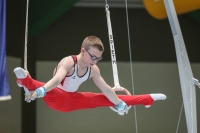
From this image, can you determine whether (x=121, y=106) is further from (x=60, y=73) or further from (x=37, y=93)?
(x=37, y=93)

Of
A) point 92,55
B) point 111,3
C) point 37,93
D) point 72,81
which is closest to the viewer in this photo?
point 37,93

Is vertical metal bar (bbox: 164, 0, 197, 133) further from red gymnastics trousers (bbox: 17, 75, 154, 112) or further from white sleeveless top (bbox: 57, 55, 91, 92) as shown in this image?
white sleeveless top (bbox: 57, 55, 91, 92)

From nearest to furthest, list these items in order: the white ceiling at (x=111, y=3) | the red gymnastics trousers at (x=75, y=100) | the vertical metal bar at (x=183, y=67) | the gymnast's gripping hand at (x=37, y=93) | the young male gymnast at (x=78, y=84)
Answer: the gymnast's gripping hand at (x=37, y=93) < the young male gymnast at (x=78, y=84) < the red gymnastics trousers at (x=75, y=100) < the vertical metal bar at (x=183, y=67) < the white ceiling at (x=111, y=3)

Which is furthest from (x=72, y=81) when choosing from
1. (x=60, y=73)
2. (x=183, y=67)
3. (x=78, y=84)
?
(x=183, y=67)

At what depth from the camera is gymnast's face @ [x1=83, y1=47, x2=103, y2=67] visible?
2234 millimetres

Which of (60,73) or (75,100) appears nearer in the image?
(60,73)

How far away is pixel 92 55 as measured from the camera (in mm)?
2248

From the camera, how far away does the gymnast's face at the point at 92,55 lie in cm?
223

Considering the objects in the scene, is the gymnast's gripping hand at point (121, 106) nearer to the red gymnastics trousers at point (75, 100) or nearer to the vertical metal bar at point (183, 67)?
the red gymnastics trousers at point (75, 100)

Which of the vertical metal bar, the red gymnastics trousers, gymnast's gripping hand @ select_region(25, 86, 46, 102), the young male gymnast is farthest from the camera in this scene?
the vertical metal bar

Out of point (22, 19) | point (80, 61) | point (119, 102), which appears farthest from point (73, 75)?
point (22, 19)

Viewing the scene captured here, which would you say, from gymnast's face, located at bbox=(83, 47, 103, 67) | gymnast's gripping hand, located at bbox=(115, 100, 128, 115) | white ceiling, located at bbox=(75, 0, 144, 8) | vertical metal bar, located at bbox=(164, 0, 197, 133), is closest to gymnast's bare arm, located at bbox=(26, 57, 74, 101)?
gymnast's face, located at bbox=(83, 47, 103, 67)

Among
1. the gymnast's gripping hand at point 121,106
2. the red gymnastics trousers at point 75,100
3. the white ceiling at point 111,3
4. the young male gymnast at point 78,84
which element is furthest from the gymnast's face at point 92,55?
the white ceiling at point 111,3

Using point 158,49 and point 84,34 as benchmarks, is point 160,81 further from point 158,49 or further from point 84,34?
point 84,34
